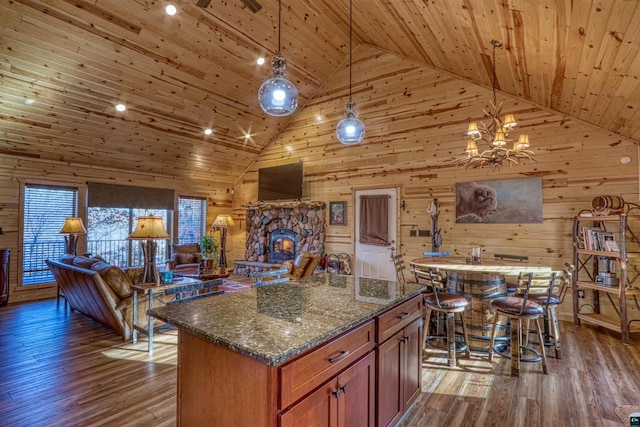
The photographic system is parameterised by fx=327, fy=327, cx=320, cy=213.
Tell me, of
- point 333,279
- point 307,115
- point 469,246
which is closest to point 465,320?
point 333,279

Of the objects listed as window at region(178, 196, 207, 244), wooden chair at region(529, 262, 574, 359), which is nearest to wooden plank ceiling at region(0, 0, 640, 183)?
window at region(178, 196, 207, 244)

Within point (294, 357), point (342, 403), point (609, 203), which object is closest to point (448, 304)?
point (342, 403)

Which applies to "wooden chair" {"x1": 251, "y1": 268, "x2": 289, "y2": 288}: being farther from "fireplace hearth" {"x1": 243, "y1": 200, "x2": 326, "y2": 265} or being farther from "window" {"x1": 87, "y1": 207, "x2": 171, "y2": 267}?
"window" {"x1": 87, "y1": 207, "x2": 171, "y2": 267}

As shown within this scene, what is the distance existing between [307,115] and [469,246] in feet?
14.5

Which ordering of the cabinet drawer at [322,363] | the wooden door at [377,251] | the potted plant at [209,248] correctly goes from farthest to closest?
the wooden door at [377,251] → the potted plant at [209,248] → the cabinet drawer at [322,363]

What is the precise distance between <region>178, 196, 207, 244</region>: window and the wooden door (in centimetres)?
421

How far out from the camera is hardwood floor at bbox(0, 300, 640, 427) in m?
2.37

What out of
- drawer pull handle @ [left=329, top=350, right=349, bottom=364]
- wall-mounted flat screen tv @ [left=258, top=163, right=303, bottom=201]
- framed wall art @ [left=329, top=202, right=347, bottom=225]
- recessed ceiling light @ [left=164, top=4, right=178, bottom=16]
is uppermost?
recessed ceiling light @ [left=164, top=4, right=178, bottom=16]

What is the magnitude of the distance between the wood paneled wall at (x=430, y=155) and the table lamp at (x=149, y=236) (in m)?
3.99

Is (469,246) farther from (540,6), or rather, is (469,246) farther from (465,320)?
(540,6)

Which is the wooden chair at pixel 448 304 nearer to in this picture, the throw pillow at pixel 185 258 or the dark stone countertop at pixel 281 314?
the dark stone countertop at pixel 281 314

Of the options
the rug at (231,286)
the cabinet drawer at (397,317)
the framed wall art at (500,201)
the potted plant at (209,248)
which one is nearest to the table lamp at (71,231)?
the potted plant at (209,248)

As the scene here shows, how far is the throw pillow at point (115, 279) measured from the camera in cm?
367

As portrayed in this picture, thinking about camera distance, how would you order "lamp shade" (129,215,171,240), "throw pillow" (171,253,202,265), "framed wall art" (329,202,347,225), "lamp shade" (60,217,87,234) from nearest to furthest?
"lamp shade" (129,215,171,240)
"lamp shade" (60,217,87,234)
"framed wall art" (329,202,347,225)
"throw pillow" (171,253,202,265)
